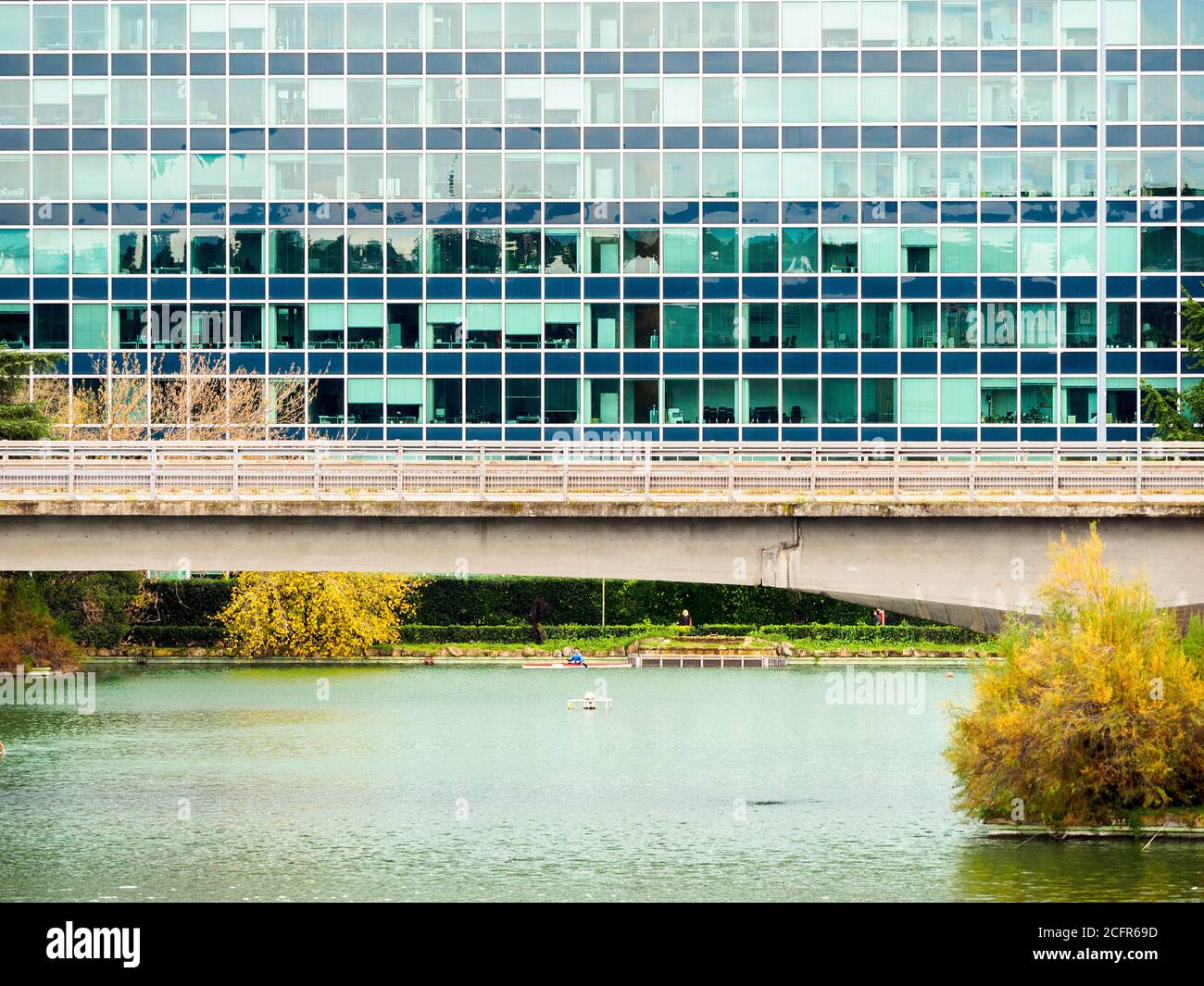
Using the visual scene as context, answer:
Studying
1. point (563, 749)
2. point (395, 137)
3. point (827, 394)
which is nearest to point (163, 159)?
point (395, 137)

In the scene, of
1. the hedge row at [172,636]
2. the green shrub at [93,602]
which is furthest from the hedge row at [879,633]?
the green shrub at [93,602]

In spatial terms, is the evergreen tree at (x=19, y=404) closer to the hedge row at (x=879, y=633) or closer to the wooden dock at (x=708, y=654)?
the wooden dock at (x=708, y=654)

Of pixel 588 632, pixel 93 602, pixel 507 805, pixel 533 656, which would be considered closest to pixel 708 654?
pixel 588 632

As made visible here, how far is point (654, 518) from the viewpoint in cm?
4656

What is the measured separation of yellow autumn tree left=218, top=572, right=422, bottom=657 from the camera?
3684 inches

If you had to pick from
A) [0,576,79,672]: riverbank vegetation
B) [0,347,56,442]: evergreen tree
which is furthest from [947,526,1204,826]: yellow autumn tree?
[0,576,79,672]: riverbank vegetation

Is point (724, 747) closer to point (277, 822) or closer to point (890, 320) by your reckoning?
point (277, 822)

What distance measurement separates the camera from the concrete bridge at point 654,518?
→ 46062mm

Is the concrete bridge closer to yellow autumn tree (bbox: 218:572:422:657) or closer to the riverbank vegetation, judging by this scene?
the riverbank vegetation

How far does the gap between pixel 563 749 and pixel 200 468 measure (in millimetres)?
19891

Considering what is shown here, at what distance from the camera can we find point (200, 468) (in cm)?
4659

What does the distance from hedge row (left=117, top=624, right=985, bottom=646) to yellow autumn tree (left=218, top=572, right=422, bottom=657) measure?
6.18 feet

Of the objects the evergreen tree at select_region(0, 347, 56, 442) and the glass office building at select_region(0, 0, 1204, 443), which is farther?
the glass office building at select_region(0, 0, 1204, 443)

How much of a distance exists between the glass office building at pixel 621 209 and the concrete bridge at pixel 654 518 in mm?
42043
